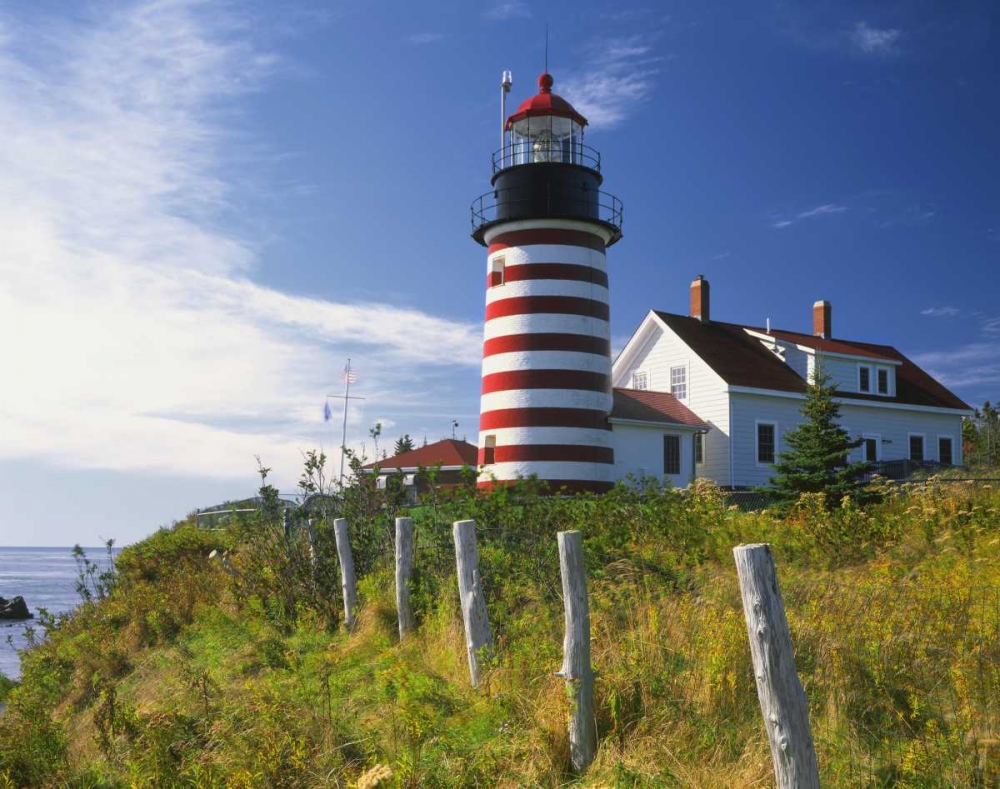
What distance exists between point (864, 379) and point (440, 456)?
52.4 ft

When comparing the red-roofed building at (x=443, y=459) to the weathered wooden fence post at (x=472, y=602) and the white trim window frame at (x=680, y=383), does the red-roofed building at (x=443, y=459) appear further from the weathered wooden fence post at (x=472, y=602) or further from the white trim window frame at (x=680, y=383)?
the weathered wooden fence post at (x=472, y=602)

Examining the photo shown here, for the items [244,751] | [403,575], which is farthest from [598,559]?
[244,751]

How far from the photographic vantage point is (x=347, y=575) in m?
11.7

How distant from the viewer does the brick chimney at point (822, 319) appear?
37094 mm

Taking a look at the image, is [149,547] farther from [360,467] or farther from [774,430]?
[774,430]

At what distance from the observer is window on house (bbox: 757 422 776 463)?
30.6 meters

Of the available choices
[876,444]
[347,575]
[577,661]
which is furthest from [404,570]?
[876,444]

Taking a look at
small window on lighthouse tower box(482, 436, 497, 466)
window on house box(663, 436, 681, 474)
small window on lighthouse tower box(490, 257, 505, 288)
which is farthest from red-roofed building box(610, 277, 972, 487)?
small window on lighthouse tower box(490, 257, 505, 288)

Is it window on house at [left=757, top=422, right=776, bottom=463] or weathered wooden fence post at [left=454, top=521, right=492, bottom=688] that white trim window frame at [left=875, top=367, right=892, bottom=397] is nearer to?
window on house at [left=757, top=422, right=776, bottom=463]

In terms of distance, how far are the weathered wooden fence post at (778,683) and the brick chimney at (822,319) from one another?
34.7 metres

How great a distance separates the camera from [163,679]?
11.0 metres

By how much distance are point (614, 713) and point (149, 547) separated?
19364mm

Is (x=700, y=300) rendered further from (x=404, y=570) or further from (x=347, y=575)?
(x=404, y=570)

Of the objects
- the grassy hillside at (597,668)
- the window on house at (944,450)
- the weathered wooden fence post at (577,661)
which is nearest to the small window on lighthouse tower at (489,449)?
the grassy hillside at (597,668)
